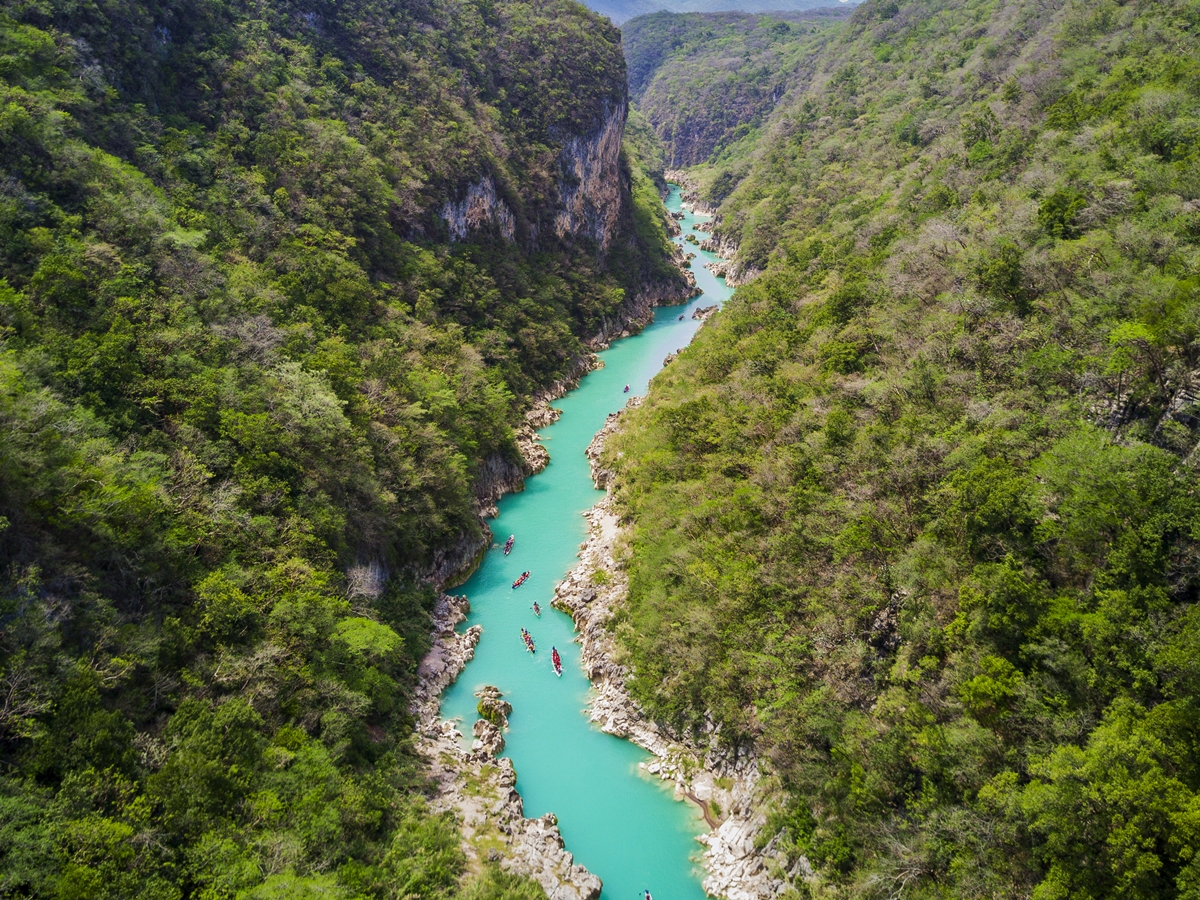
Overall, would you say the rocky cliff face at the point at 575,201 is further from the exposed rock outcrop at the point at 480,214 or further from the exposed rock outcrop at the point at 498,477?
the exposed rock outcrop at the point at 498,477

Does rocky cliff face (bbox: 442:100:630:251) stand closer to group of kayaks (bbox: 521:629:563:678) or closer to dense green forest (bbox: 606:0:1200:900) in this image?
dense green forest (bbox: 606:0:1200:900)

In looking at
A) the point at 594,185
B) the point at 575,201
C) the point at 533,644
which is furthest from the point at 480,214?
the point at 533,644

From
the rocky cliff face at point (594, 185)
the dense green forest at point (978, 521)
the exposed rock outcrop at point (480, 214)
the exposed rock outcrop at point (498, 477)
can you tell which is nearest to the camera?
the dense green forest at point (978, 521)

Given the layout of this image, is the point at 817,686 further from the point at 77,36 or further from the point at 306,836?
the point at 77,36

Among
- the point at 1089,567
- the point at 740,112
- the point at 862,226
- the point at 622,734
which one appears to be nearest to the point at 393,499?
the point at 622,734

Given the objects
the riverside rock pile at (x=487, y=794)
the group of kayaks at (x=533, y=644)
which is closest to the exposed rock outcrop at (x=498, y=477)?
the group of kayaks at (x=533, y=644)
